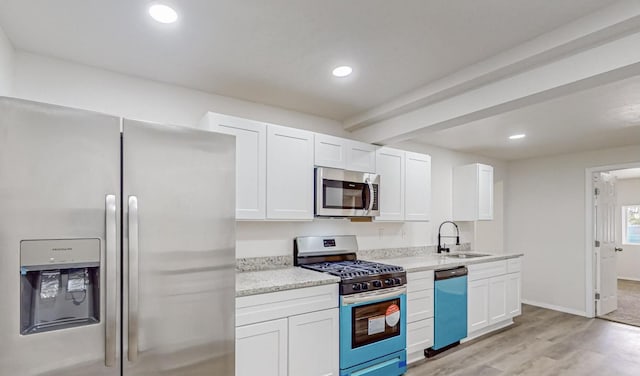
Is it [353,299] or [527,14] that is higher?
[527,14]

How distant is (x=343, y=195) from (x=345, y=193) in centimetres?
A: 3

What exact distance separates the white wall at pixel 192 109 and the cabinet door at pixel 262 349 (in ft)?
2.84

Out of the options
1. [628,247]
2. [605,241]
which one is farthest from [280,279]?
[628,247]

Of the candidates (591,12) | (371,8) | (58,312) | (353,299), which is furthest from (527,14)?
(58,312)

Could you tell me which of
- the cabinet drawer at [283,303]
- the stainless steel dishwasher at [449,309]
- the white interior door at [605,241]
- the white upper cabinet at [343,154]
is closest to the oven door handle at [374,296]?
the cabinet drawer at [283,303]

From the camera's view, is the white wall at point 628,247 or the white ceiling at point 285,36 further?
the white wall at point 628,247

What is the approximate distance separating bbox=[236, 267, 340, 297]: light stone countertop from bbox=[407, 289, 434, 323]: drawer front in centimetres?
103

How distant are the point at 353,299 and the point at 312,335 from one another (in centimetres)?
43

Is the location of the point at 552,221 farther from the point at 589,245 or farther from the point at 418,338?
the point at 418,338

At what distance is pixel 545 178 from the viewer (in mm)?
5523

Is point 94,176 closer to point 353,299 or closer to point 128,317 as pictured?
point 128,317

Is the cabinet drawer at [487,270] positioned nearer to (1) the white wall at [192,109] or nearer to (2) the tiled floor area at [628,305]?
(1) the white wall at [192,109]

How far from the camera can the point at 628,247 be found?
7.83m

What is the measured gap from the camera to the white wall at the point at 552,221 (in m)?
5.05
